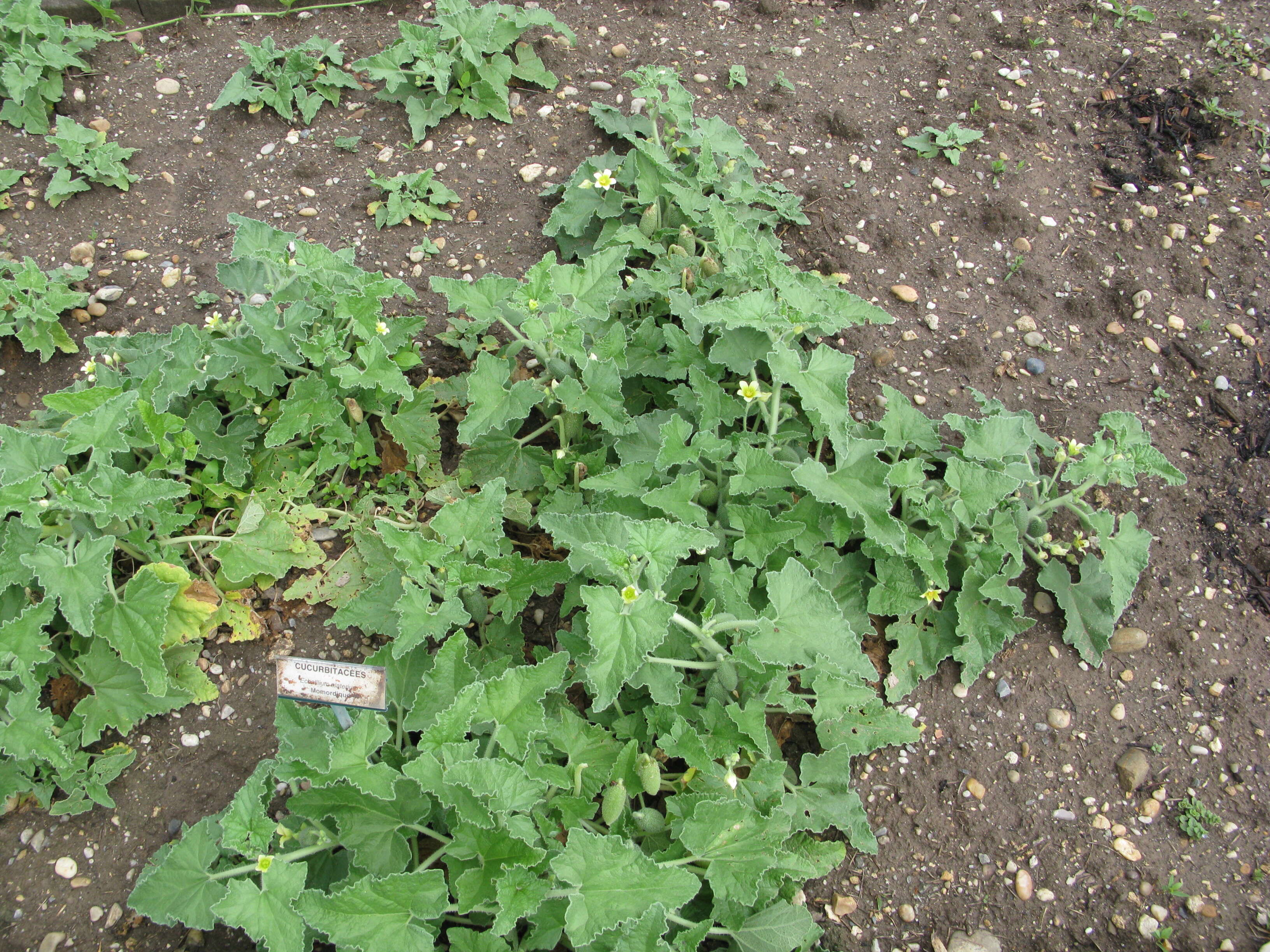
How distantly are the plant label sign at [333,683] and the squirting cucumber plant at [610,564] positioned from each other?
0.08 metres

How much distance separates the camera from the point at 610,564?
2508 millimetres

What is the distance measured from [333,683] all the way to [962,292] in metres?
3.06

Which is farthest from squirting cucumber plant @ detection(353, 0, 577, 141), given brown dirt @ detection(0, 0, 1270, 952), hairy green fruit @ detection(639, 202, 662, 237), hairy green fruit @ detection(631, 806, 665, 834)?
hairy green fruit @ detection(631, 806, 665, 834)

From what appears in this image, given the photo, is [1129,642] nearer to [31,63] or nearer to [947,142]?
[947,142]

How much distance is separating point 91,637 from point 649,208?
2707mm

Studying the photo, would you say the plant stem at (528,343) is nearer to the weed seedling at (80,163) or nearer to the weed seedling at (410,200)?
the weed seedling at (410,200)

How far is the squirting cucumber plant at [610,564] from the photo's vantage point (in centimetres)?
232

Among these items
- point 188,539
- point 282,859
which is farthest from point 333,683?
point 188,539

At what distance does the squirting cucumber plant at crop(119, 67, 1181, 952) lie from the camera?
2.32 metres

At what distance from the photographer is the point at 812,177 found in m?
4.30

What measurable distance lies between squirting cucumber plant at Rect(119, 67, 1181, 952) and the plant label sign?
0.28 feet

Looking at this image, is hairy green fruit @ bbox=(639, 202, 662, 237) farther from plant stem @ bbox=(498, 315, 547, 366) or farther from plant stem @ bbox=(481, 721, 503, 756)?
plant stem @ bbox=(481, 721, 503, 756)

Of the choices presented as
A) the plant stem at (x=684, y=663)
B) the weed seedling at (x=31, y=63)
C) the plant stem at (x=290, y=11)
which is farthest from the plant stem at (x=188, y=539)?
the plant stem at (x=290, y=11)

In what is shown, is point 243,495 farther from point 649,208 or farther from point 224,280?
point 649,208
